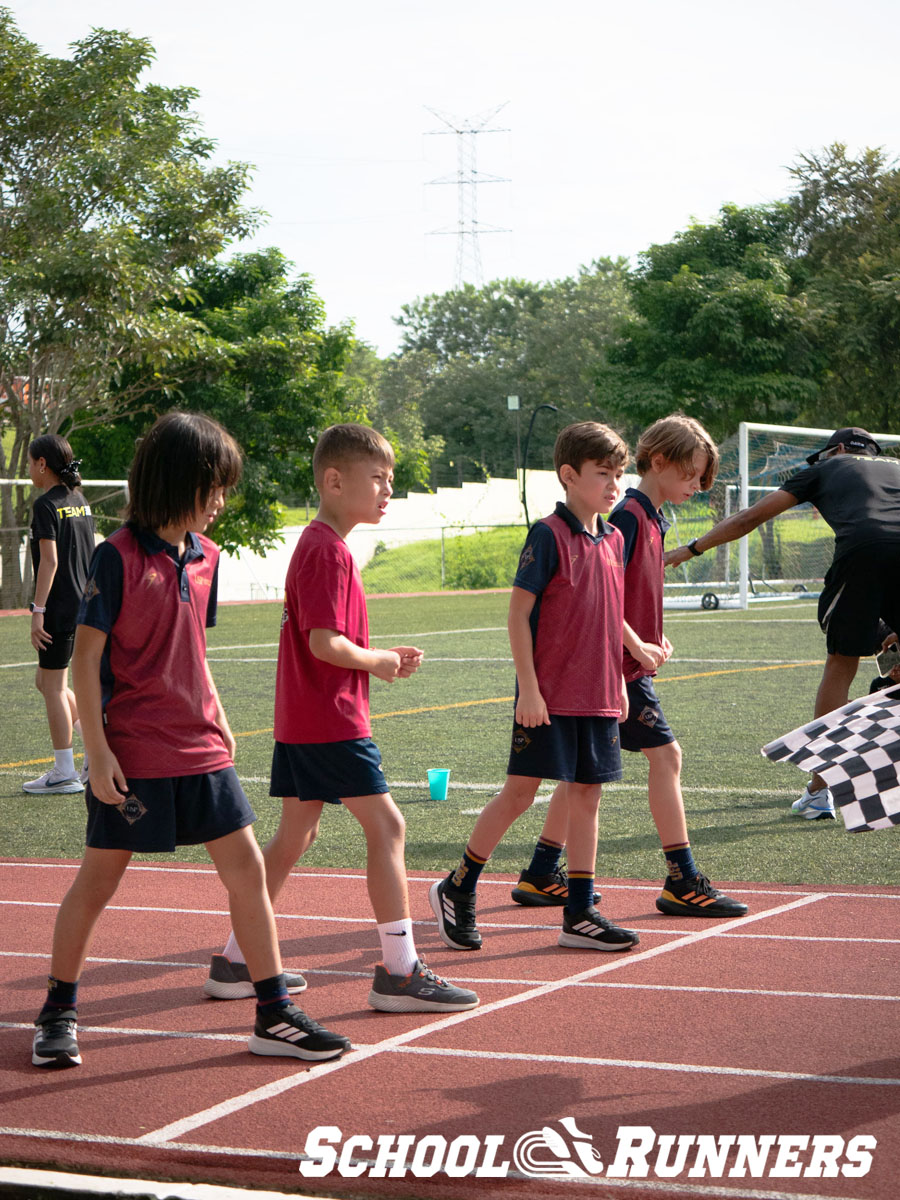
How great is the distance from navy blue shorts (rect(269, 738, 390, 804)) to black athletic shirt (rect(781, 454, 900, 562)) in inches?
123

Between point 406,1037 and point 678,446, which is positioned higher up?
point 678,446

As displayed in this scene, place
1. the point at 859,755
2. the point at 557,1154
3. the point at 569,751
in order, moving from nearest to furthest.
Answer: the point at 557,1154
the point at 859,755
the point at 569,751

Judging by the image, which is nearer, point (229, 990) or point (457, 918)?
point (229, 990)

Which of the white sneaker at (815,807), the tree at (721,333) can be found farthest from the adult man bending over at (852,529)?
the tree at (721,333)

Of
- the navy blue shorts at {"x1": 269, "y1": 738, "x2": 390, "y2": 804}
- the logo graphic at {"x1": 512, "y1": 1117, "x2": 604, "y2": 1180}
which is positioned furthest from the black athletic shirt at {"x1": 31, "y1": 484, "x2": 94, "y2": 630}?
the logo graphic at {"x1": 512, "y1": 1117, "x2": 604, "y2": 1180}

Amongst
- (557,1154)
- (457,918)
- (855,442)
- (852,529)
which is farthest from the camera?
(855,442)

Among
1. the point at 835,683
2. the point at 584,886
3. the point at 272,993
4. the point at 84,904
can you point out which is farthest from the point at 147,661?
the point at 835,683

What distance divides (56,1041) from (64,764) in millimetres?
5166

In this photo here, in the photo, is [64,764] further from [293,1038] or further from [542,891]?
[293,1038]

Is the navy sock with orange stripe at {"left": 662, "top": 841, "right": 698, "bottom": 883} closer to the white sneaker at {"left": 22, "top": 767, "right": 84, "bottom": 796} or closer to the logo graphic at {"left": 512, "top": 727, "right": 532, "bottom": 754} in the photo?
the logo graphic at {"left": 512, "top": 727, "right": 532, "bottom": 754}

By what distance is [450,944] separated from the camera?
17.1ft

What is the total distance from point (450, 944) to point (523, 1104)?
1.71 m

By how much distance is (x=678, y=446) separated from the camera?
5.59 meters

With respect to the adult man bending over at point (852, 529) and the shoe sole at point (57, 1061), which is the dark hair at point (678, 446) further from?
the shoe sole at point (57, 1061)
